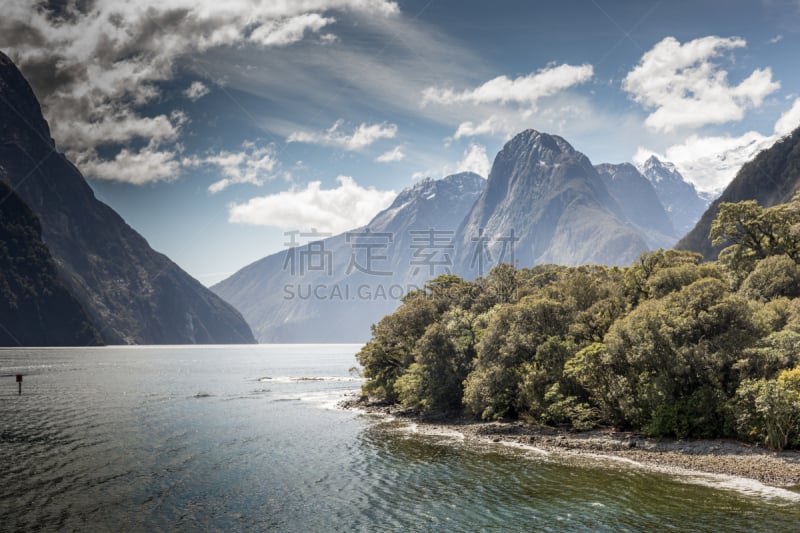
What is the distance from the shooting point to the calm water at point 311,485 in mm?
32688

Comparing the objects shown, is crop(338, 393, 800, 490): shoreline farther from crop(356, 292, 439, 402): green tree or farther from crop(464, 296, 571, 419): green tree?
crop(356, 292, 439, 402): green tree

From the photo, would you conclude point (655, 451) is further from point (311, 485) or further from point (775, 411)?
point (311, 485)

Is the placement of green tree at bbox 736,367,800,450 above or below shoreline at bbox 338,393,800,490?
above

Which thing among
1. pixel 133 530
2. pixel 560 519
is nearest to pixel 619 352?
pixel 560 519

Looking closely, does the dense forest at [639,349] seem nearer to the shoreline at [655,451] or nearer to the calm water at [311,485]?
the shoreline at [655,451]

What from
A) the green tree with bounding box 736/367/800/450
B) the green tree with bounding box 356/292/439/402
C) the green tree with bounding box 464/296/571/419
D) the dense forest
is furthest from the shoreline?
the green tree with bounding box 356/292/439/402

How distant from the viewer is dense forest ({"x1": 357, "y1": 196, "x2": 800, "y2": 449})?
161 ft

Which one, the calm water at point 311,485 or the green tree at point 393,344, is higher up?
the green tree at point 393,344

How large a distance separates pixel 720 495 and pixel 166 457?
49.9 m

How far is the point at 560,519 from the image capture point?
108ft

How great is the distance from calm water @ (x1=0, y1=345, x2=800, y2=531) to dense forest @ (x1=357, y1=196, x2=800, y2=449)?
1133 centimetres

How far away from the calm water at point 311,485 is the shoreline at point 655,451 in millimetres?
2794

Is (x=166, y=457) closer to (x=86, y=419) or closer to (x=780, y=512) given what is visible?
(x=86, y=419)

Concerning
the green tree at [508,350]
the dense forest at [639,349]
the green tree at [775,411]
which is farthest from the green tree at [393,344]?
the green tree at [775,411]
